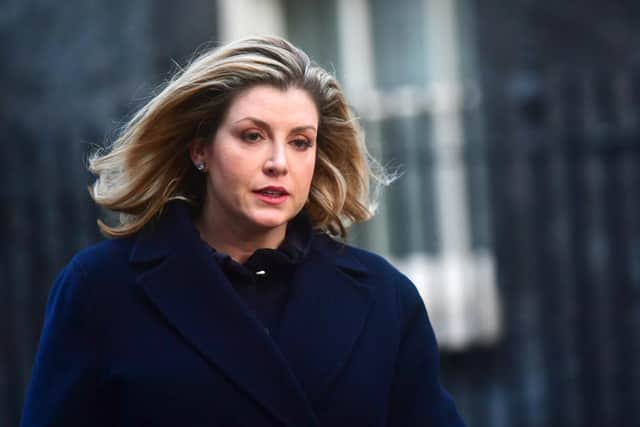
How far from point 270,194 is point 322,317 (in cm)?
33

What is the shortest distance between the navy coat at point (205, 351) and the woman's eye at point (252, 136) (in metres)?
0.27

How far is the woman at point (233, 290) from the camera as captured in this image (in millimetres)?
2348

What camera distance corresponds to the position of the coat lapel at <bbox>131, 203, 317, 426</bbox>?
7.77ft

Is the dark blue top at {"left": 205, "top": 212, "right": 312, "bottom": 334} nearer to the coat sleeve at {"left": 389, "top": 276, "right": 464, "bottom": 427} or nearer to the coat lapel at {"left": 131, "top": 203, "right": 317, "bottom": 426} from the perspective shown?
the coat lapel at {"left": 131, "top": 203, "right": 317, "bottom": 426}

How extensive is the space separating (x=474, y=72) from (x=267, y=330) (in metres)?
4.95

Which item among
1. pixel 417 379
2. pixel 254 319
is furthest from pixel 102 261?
pixel 417 379

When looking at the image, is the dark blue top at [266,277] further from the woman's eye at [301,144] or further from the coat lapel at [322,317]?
the woman's eye at [301,144]

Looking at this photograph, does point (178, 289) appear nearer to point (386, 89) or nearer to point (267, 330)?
point (267, 330)

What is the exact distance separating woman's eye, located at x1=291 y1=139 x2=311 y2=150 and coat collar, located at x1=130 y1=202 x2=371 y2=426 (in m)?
0.30

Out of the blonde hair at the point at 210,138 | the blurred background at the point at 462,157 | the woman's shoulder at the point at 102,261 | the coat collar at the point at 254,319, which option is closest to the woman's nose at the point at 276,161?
the blonde hair at the point at 210,138

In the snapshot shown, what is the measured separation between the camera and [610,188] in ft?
18.9

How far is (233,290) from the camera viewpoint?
2.46m

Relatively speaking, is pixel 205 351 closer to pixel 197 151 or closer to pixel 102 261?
pixel 102 261

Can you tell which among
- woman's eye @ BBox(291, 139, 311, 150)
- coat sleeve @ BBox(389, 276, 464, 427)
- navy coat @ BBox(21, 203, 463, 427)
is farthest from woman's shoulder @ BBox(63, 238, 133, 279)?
coat sleeve @ BBox(389, 276, 464, 427)
